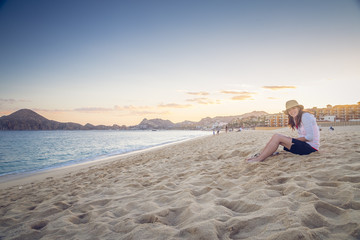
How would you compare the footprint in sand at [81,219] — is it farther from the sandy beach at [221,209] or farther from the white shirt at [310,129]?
the white shirt at [310,129]

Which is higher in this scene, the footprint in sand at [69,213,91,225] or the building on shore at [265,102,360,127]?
the building on shore at [265,102,360,127]

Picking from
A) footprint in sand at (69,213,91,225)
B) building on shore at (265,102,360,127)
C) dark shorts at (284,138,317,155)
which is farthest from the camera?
building on shore at (265,102,360,127)

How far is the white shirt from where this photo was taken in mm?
3897

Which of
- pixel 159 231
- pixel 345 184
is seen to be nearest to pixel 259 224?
pixel 159 231

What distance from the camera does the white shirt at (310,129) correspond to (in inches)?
153

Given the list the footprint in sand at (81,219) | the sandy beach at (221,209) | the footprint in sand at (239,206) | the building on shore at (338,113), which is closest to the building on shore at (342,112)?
the building on shore at (338,113)

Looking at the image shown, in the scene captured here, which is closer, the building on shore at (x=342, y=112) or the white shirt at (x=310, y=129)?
the white shirt at (x=310, y=129)

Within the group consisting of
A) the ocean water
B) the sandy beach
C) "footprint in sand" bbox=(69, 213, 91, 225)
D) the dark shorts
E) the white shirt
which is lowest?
the ocean water

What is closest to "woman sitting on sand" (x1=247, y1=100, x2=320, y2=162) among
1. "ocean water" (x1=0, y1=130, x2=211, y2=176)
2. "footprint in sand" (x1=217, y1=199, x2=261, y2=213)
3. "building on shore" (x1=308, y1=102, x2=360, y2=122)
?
"footprint in sand" (x1=217, y1=199, x2=261, y2=213)

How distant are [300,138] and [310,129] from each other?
335 millimetres

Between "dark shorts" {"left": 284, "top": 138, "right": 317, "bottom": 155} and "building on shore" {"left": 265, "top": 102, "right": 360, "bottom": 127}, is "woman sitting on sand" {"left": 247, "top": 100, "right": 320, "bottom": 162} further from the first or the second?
"building on shore" {"left": 265, "top": 102, "right": 360, "bottom": 127}

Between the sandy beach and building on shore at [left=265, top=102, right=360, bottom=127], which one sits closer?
the sandy beach

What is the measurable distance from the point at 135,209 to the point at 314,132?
388 centimetres

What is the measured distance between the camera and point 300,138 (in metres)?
4.15
